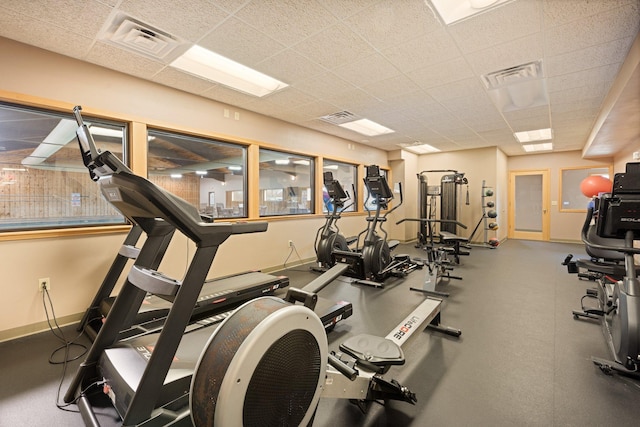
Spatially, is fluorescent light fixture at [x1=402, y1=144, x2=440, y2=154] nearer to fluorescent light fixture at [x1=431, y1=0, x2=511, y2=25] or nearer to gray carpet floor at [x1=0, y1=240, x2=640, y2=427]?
gray carpet floor at [x1=0, y1=240, x2=640, y2=427]

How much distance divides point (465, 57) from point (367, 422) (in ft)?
10.8

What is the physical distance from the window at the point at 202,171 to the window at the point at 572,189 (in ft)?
29.3

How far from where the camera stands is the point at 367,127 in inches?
230

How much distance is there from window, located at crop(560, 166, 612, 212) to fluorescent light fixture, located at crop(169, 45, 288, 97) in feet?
28.7

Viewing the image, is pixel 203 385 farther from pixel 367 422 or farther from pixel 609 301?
pixel 609 301

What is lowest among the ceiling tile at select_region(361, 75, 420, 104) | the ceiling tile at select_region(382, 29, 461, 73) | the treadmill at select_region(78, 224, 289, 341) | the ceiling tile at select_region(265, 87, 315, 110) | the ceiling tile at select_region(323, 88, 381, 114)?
the treadmill at select_region(78, 224, 289, 341)

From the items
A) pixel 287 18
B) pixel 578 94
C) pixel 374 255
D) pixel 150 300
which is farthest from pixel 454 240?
pixel 150 300

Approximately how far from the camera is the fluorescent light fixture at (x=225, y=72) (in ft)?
9.93

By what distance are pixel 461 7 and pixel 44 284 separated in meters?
4.38

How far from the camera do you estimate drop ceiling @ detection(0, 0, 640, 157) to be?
7.11 feet

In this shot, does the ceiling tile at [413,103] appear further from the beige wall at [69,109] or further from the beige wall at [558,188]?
the beige wall at [558,188]

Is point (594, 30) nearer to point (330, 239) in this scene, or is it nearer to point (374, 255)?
point (374, 255)

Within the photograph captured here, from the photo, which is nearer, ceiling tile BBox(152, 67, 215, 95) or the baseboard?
the baseboard

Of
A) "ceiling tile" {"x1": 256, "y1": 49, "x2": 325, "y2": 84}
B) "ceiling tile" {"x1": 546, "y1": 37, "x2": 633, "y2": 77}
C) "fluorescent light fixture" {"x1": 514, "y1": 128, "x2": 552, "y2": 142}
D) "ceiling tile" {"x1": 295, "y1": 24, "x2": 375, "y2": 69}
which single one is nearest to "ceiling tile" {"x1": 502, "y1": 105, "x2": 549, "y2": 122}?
"fluorescent light fixture" {"x1": 514, "y1": 128, "x2": 552, "y2": 142}
